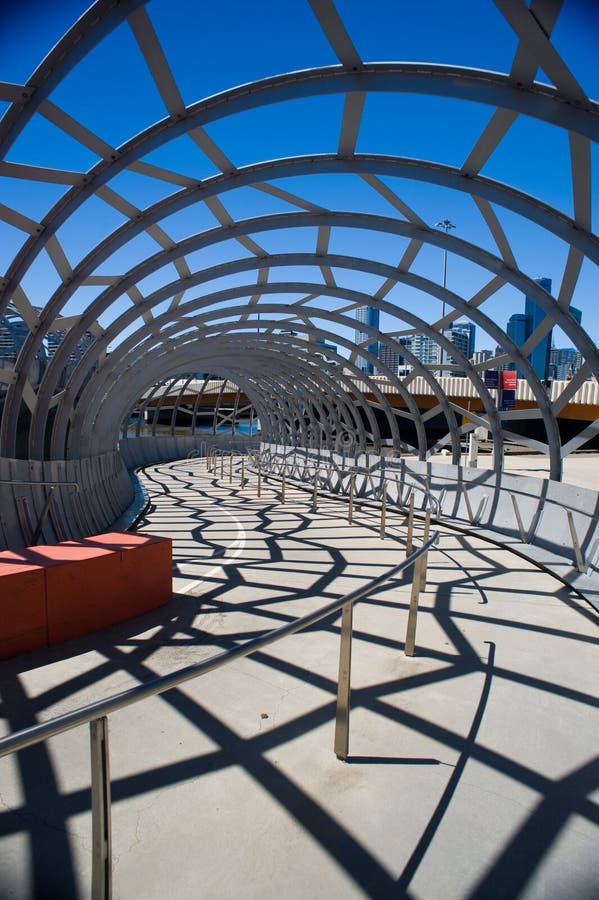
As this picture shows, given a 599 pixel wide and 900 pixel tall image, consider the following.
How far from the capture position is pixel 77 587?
19.9 feet

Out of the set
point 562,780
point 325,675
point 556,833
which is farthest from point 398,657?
point 556,833

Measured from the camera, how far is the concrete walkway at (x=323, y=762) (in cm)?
279

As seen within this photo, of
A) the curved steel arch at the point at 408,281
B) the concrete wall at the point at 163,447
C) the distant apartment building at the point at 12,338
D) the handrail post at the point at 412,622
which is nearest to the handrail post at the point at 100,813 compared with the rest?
the handrail post at the point at 412,622

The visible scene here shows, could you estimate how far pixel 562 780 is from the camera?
3562mm

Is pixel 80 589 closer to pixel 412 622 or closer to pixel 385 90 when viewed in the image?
pixel 412 622

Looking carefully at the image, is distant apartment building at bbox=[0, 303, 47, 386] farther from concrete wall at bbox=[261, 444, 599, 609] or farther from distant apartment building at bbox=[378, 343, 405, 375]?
distant apartment building at bbox=[378, 343, 405, 375]

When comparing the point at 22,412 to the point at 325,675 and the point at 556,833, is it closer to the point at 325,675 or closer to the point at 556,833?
the point at 325,675

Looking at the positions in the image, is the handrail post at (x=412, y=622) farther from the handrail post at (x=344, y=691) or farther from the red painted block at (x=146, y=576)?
the red painted block at (x=146, y=576)

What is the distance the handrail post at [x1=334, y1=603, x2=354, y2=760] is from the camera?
3.65 m

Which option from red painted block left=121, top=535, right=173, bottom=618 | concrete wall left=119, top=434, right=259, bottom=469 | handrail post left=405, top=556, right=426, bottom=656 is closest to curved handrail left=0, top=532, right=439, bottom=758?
handrail post left=405, top=556, right=426, bottom=656

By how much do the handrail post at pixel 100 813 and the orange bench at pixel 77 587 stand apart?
3573 millimetres

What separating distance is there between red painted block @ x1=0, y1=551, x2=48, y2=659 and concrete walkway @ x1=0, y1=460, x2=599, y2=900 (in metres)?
0.20

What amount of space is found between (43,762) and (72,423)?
41.8ft

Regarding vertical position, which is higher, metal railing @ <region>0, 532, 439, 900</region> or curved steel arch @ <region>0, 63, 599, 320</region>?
curved steel arch @ <region>0, 63, 599, 320</region>
